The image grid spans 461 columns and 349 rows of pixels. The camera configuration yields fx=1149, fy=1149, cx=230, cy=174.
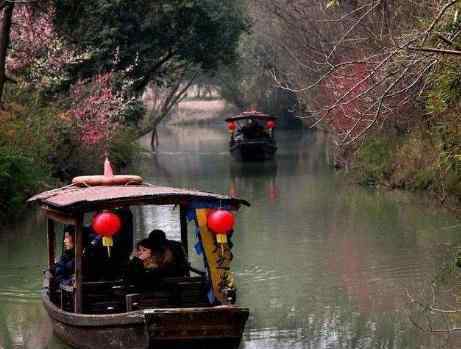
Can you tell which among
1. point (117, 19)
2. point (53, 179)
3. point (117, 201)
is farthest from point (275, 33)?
point (117, 201)

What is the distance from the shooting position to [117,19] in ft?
117

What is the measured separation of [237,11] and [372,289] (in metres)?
25.5

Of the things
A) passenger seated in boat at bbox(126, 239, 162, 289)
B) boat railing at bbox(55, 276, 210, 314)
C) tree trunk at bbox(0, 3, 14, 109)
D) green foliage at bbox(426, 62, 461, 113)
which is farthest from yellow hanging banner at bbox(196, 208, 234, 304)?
tree trunk at bbox(0, 3, 14, 109)

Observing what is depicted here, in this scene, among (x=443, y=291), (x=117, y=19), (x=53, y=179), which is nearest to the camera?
(x=443, y=291)

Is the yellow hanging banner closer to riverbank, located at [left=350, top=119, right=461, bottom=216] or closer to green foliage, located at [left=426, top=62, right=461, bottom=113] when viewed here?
green foliage, located at [left=426, top=62, right=461, bottom=113]

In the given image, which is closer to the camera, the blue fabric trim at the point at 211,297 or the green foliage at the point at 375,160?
the blue fabric trim at the point at 211,297

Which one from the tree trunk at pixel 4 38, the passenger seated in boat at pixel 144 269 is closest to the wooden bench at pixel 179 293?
the passenger seated in boat at pixel 144 269

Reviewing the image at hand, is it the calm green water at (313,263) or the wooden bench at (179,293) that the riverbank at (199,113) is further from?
the wooden bench at (179,293)

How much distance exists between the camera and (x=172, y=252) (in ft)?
42.9

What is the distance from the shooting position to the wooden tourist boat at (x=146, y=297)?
1123 centimetres

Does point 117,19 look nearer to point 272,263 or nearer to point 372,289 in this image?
point 272,263

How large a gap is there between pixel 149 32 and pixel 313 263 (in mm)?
19819

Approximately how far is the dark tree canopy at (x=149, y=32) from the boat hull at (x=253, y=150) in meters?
3.41

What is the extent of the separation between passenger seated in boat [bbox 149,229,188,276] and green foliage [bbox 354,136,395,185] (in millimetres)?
16005
